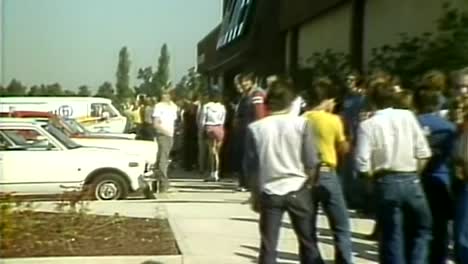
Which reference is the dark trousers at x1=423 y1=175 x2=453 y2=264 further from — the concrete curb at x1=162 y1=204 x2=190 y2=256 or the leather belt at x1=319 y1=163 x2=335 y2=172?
the concrete curb at x1=162 y1=204 x2=190 y2=256

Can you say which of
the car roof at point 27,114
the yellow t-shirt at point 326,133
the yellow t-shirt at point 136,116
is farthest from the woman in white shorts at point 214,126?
the yellow t-shirt at point 326,133

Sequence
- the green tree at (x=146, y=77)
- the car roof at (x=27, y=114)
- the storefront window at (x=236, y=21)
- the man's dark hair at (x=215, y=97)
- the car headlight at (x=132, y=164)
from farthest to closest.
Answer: the green tree at (x=146, y=77) < the storefront window at (x=236, y=21) < the car roof at (x=27, y=114) < the man's dark hair at (x=215, y=97) < the car headlight at (x=132, y=164)

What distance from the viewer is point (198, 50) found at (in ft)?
227

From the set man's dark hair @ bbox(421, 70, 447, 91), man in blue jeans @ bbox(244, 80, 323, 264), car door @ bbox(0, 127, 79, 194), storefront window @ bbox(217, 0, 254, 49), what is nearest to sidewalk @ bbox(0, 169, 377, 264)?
car door @ bbox(0, 127, 79, 194)

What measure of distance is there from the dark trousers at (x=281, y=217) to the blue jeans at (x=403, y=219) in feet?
1.78

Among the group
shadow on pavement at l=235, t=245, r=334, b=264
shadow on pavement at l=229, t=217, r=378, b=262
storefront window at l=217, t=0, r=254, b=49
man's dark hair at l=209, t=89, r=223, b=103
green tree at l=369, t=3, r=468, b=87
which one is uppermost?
storefront window at l=217, t=0, r=254, b=49

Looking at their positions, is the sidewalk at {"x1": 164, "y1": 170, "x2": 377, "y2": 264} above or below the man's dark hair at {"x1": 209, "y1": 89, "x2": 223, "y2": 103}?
below

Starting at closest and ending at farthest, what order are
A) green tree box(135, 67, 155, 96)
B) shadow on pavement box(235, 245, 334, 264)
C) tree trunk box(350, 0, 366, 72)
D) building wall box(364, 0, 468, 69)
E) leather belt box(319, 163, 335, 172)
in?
leather belt box(319, 163, 335, 172) → shadow on pavement box(235, 245, 334, 264) → building wall box(364, 0, 468, 69) → tree trunk box(350, 0, 366, 72) → green tree box(135, 67, 155, 96)

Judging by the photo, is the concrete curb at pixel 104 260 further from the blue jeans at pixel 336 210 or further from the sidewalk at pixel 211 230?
the blue jeans at pixel 336 210

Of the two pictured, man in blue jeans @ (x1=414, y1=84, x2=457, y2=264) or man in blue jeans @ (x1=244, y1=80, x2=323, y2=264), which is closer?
man in blue jeans @ (x1=244, y1=80, x2=323, y2=264)

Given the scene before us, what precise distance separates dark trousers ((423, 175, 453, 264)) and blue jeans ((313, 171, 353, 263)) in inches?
29.8

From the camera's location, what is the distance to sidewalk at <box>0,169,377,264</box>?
10141 mm

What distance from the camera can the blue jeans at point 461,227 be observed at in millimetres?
7793

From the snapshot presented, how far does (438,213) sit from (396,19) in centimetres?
1386
